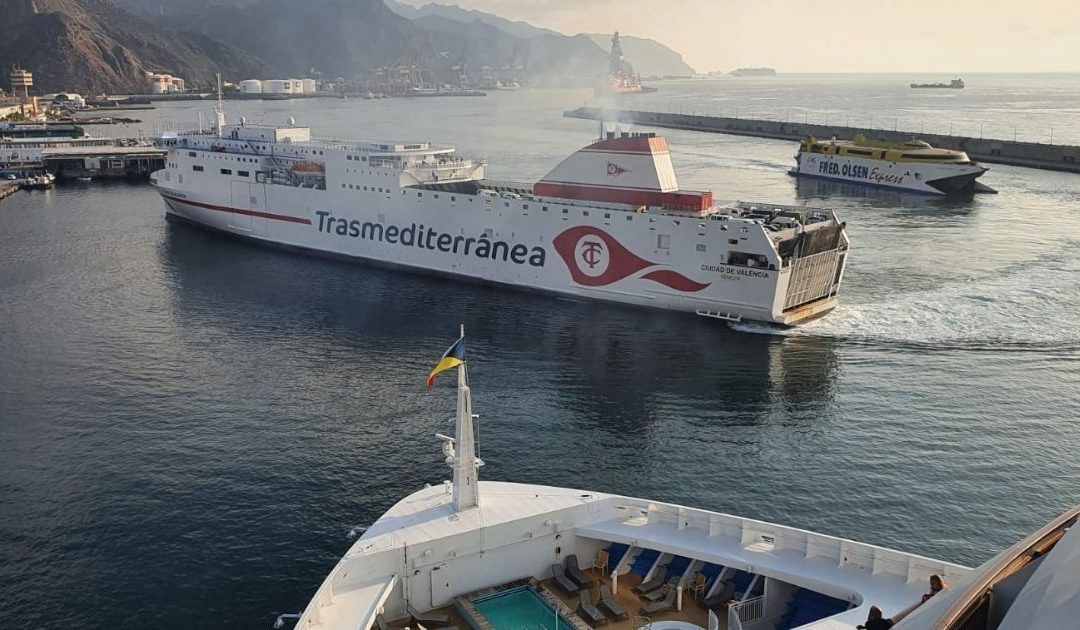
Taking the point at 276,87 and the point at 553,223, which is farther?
the point at 276,87

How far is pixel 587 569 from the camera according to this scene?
1284 centimetres

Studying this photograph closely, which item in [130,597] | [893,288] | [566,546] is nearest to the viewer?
[566,546]

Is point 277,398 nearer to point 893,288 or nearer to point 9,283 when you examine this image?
point 9,283

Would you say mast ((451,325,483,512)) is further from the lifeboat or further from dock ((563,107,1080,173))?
dock ((563,107,1080,173))

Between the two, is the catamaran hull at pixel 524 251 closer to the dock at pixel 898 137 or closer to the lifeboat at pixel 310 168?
the lifeboat at pixel 310 168

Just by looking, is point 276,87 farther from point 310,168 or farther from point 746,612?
point 746,612

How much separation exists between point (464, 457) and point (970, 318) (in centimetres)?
2376

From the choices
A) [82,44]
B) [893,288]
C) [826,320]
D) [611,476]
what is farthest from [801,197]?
[82,44]

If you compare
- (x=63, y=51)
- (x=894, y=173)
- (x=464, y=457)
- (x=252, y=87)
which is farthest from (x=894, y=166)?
(x=252, y=87)

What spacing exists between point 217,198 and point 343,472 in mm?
29219

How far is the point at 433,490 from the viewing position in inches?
533

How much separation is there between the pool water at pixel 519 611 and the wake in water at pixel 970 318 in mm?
18825

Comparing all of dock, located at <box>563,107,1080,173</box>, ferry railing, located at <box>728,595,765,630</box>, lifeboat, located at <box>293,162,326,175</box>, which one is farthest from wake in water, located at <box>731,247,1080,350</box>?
dock, located at <box>563,107,1080,173</box>

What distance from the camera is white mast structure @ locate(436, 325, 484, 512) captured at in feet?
39.7
